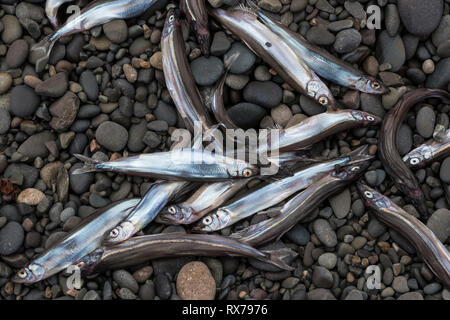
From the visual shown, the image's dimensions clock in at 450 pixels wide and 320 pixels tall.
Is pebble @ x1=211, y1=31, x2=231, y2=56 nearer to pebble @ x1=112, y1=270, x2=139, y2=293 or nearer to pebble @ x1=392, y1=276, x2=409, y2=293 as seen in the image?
pebble @ x1=112, y1=270, x2=139, y2=293

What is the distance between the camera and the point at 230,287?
553 cm

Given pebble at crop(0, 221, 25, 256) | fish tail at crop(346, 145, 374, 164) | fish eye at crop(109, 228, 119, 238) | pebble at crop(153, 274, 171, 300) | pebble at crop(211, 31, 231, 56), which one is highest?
pebble at crop(211, 31, 231, 56)

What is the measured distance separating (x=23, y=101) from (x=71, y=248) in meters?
1.85

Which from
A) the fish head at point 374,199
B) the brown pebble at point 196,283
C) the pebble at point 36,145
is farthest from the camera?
the pebble at point 36,145

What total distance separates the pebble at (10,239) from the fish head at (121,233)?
1.03 m

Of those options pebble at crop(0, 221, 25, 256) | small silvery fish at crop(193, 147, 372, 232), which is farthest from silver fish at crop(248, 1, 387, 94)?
pebble at crop(0, 221, 25, 256)

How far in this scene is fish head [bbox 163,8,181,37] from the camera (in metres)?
5.68

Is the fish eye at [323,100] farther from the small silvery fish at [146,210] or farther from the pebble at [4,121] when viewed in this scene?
the pebble at [4,121]

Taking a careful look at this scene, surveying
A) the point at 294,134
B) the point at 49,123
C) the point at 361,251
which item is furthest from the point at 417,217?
the point at 49,123

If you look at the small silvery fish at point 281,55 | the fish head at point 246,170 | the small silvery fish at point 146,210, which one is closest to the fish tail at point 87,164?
the small silvery fish at point 146,210

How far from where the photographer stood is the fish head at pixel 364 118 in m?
5.62

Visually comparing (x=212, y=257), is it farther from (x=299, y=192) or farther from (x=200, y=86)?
(x=200, y=86)

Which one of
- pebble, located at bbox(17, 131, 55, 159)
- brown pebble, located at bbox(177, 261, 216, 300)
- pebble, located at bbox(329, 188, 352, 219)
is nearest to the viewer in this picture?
brown pebble, located at bbox(177, 261, 216, 300)

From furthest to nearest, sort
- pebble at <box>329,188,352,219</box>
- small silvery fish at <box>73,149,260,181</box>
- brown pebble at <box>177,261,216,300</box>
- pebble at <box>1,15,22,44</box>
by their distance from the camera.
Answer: pebble at <box>1,15,22,44</box> → pebble at <box>329,188,352,219</box> → small silvery fish at <box>73,149,260,181</box> → brown pebble at <box>177,261,216,300</box>
